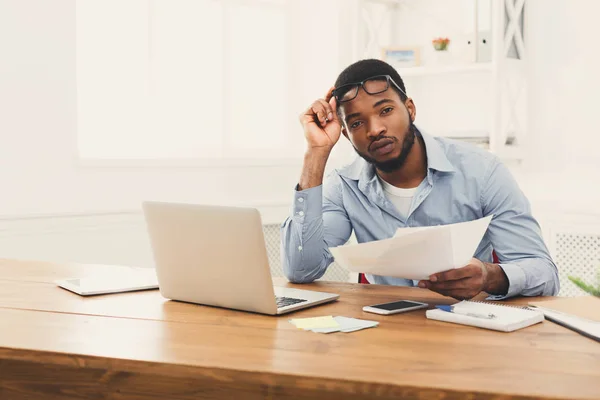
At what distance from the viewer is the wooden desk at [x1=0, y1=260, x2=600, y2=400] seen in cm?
111

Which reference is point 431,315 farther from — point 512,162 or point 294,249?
point 512,162

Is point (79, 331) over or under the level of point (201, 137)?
under

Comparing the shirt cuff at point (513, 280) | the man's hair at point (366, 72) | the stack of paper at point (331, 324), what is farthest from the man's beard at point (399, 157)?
the stack of paper at point (331, 324)

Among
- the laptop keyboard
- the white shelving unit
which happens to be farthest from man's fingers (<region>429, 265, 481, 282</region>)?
the white shelving unit

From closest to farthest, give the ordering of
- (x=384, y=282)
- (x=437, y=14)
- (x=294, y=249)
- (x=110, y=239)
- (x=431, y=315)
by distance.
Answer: (x=431, y=315) → (x=294, y=249) → (x=384, y=282) → (x=110, y=239) → (x=437, y=14)

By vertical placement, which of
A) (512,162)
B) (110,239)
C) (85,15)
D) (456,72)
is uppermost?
(85,15)

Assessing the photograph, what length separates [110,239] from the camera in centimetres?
331

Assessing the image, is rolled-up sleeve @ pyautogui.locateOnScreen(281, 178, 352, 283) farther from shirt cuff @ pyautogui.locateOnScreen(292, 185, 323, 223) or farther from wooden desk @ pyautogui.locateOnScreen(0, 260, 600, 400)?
wooden desk @ pyautogui.locateOnScreen(0, 260, 600, 400)

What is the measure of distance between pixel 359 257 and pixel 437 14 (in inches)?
101

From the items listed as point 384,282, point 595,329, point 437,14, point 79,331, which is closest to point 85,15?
point 437,14

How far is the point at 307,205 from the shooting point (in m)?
2.03

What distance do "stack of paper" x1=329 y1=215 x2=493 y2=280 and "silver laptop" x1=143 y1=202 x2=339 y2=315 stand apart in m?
0.16

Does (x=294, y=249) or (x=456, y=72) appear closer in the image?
(x=294, y=249)

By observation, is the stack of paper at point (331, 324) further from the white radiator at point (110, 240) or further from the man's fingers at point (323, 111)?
the white radiator at point (110, 240)
